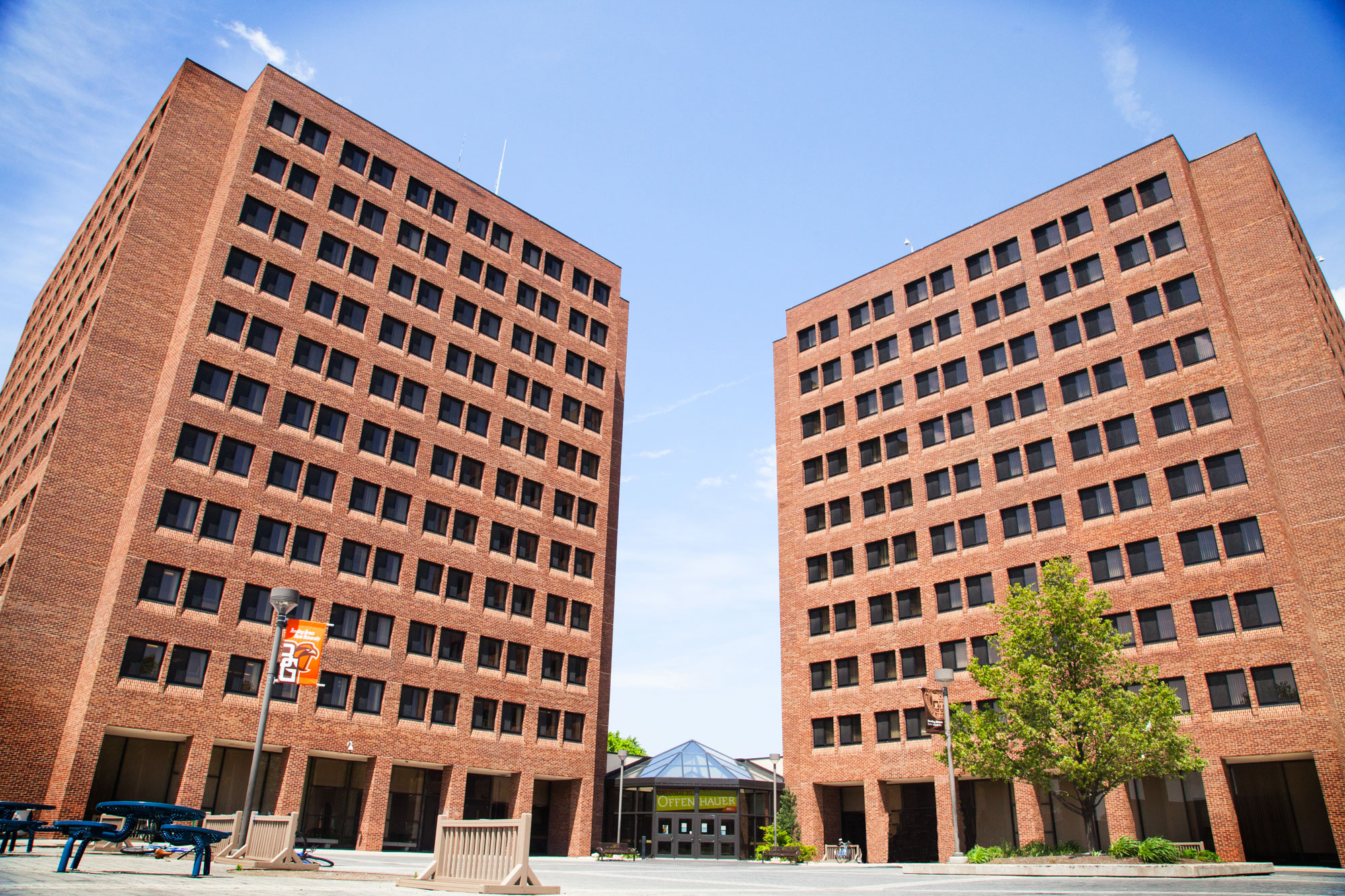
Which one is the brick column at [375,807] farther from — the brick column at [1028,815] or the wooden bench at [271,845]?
the brick column at [1028,815]

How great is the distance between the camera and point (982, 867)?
27.8 m

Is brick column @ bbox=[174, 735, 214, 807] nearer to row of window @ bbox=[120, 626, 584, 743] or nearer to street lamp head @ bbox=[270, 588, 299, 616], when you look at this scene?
row of window @ bbox=[120, 626, 584, 743]

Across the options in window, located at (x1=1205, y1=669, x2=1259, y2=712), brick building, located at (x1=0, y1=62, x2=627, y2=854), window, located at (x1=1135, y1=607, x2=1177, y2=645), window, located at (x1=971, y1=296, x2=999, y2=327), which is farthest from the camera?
window, located at (x1=971, y1=296, x2=999, y2=327)

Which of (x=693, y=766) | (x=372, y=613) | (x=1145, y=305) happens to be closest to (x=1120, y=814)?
(x=1145, y=305)

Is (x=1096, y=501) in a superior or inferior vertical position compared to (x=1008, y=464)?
inferior

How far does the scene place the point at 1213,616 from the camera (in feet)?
124

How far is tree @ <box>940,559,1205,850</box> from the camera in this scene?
100 feet

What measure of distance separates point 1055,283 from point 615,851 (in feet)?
130

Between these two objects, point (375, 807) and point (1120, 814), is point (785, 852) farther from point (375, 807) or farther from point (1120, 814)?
point (375, 807)

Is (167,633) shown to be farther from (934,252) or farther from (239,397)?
(934,252)

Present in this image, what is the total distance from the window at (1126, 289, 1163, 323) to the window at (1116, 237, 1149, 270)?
72.3 inches

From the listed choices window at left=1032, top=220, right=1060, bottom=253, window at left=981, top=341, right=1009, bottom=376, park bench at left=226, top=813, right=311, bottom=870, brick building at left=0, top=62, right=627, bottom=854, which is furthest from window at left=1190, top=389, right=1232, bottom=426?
park bench at left=226, top=813, right=311, bottom=870

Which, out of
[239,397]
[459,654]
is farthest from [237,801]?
[239,397]

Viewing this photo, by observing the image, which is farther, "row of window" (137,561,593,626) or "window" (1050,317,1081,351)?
"window" (1050,317,1081,351)
